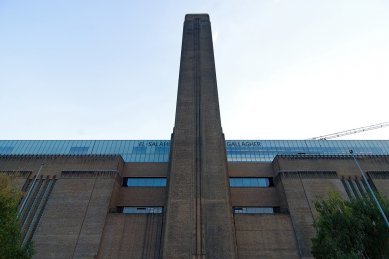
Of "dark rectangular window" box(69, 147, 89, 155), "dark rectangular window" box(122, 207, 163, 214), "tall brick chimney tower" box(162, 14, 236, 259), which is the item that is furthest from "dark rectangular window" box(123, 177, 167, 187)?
"dark rectangular window" box(69, 147, 89, 155)

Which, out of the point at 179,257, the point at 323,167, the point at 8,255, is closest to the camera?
the point at 8,255

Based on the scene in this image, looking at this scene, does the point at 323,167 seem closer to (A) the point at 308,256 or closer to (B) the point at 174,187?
(A) the point at 308,256

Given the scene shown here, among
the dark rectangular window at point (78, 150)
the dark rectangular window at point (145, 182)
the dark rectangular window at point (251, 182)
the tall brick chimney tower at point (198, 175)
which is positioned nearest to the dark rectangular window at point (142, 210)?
the dark rectangular window at point (145, 182)

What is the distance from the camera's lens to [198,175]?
3291cm

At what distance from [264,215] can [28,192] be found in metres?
29.2

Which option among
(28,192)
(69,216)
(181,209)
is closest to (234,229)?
(181,209)

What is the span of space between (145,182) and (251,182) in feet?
48.0

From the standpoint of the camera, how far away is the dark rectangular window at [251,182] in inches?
1515

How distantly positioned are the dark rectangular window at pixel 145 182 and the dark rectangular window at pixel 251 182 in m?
9.59

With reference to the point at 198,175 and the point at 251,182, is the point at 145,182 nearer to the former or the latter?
the point at 198,175

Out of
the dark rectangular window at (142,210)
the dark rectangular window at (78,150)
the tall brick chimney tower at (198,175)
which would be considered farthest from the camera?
the dark rectangular window at (78,150)

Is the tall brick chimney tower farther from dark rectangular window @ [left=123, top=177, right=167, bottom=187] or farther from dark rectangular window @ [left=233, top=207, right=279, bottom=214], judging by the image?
dark rectangular window @ [left=123, top=177, right=167, bottom=187]

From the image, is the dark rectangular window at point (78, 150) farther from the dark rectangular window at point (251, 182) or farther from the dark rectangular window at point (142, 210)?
the dark rectangular window at point (251, 182)

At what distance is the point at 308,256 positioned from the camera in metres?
29.1
